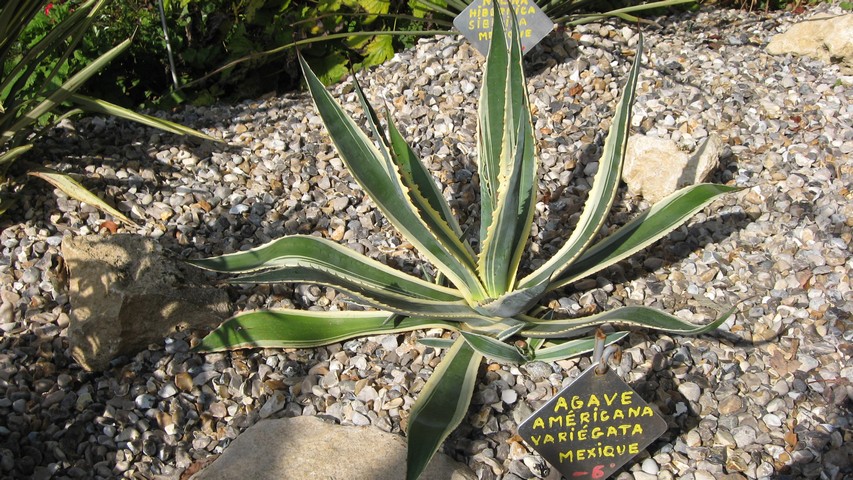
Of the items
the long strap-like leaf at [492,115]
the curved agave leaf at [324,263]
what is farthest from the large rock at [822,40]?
the curved agave leaf at [324,263]

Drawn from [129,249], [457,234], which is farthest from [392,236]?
[129,249]

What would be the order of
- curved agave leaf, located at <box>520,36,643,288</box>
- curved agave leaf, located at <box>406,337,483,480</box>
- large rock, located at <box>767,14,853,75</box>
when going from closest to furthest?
curved agave leaf, located at <box>406,337,483,480</box> → curved agave leaf, located at <box>520,36,643,288</box> → large rock, located at <box>767,14,853,75</box>

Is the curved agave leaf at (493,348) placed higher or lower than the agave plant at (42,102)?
lower

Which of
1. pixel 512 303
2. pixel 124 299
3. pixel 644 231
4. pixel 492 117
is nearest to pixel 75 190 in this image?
pixel 124 299

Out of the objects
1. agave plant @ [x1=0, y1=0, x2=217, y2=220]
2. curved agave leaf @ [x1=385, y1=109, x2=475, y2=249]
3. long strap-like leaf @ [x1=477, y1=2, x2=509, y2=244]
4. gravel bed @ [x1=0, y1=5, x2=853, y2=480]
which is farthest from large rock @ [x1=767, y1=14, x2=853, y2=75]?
agave plant @ [x1=0, y1=0, x2=217, y2=220]

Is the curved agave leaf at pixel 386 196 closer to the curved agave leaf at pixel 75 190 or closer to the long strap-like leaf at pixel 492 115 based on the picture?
the long strap-like leaf at pixel 492 115

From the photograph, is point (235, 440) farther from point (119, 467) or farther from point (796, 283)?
point (796, 283)

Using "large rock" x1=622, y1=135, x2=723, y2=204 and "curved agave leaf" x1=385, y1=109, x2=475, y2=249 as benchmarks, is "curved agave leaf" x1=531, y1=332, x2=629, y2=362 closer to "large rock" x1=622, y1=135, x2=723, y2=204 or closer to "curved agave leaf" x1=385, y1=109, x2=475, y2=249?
"curved agave leaf" x1=385, y1=109, x2=475, y2=249
